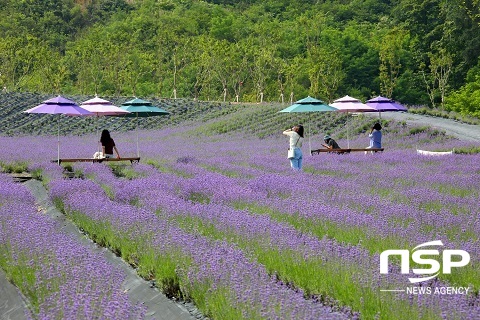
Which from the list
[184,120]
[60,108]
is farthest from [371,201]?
[184,120]

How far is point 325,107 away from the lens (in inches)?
893

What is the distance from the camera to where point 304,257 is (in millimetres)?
6934

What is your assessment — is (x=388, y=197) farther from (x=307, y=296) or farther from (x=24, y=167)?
(x=24, y=167)

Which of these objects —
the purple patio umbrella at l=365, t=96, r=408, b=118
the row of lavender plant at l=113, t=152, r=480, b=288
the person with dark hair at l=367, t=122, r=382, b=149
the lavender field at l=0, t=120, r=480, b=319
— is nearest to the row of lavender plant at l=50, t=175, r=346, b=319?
the lavender field at l=0, t=120, r=480, b=319

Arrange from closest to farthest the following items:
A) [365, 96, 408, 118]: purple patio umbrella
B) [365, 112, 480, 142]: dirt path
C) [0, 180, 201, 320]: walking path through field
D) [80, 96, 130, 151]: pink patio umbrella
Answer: [0, 180, 201, 320]: walking path through field → [80, 96, 130, 151]: pink patio umbrella → [365, 96, 408, 118]: purple patio umbrella → [365, 112, 480, 142]: dirt path

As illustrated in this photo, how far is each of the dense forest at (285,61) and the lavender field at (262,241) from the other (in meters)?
35.2

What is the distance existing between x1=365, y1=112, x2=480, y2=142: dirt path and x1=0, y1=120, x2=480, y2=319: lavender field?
1440 centimetres

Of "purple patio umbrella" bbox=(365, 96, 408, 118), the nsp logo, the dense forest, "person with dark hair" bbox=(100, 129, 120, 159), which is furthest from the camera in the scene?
the dense forest

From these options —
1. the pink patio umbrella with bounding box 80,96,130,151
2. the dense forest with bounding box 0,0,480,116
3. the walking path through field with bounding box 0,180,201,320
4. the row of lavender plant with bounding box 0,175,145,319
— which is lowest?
the walking path through field with bounding box 0,180,201,320

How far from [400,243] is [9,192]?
733 centimetres

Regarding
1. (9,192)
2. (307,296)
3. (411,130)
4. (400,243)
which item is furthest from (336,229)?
(411,130)

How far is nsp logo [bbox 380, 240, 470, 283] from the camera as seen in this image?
6.34 meters

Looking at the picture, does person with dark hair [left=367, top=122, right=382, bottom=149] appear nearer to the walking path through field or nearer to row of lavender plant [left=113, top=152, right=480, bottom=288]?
row of lavender plant [left=113, top=152, right=480, bottom=288]

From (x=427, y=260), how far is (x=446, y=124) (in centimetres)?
2707
